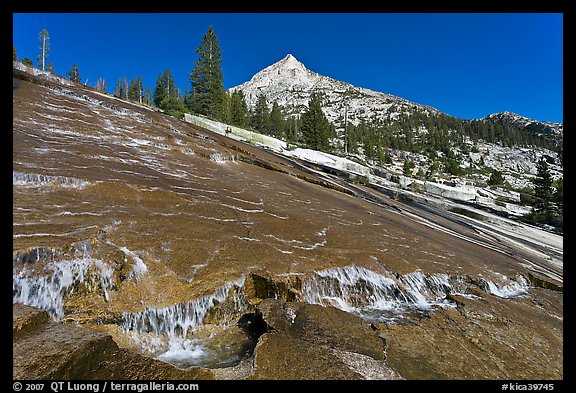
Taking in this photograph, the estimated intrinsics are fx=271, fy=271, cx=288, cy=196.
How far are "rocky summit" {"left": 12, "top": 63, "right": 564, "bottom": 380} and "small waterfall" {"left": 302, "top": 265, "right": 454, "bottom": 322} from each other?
31mm

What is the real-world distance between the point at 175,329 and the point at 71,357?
171cm

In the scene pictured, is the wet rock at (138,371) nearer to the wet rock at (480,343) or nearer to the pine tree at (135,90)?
the wet rock at (480,343)

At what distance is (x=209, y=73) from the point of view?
1969 inches

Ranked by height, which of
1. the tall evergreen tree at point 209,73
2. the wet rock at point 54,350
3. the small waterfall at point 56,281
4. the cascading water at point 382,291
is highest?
the tall evergreen tree at point 209,73

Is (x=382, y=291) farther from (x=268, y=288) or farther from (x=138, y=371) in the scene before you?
(x=138, y=371)

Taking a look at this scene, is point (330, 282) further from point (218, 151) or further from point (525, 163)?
point (525, 163)

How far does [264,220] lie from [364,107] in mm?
193639

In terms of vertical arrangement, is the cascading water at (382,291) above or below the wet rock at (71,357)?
below

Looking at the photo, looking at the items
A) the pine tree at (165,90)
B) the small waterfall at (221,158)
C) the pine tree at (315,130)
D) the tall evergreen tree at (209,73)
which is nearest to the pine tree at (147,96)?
the pine tree at (165,90)

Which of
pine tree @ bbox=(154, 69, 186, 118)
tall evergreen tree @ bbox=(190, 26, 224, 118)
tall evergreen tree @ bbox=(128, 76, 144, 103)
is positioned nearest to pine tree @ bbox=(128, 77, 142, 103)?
tall evergreen tree @ bbox=(128, 76, 144, 103)

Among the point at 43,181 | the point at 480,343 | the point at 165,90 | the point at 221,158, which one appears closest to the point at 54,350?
the point at 43,181

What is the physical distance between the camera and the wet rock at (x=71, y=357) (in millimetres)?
2945

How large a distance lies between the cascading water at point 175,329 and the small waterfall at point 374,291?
6.40 ft

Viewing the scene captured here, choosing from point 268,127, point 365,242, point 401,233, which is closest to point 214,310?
point 365,242
